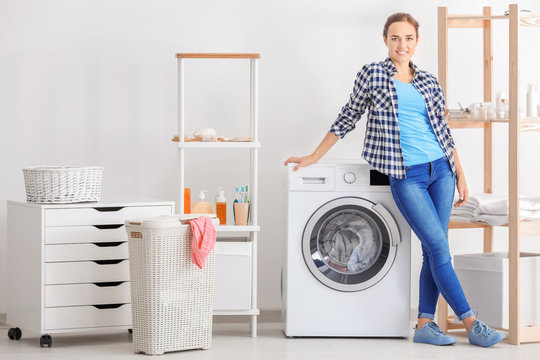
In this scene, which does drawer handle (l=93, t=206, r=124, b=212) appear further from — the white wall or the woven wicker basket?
the white wall

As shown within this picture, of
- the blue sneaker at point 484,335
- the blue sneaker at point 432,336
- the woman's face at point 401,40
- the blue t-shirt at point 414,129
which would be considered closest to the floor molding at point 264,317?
the blue sneaker at point 432,336

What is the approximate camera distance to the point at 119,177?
156 inches

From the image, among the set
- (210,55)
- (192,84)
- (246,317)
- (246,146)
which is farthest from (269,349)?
(192,84)

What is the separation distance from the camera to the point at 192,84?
3.99 m

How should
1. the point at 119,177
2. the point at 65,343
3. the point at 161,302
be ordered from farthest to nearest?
the point at 119,177
the point at 65,343
the point at 161,302

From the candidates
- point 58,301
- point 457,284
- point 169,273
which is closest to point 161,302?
point 169,273

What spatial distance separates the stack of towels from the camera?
345 cm

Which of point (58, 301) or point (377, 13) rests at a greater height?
point (377, 13)

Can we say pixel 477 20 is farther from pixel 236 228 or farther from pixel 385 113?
pixel 236 228

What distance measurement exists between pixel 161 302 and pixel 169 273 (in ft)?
0.40

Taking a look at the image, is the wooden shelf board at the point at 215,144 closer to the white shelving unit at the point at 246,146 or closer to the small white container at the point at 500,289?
the white shelving unit at the point at 246,146

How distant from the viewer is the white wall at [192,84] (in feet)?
12.8

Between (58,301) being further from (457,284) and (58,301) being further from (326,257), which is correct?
(457,284)

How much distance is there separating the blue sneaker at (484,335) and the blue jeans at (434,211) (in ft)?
0.21
